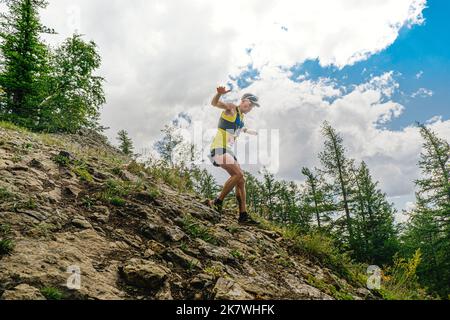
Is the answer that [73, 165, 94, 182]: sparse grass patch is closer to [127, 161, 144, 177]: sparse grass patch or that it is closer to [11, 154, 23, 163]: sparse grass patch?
[11, 154, 23, 163]: sparse grass patch

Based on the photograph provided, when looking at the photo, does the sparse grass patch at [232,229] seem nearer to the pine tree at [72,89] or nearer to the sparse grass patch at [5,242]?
the sparse grass patch at [5,242]

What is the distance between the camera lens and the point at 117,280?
305 centimetres

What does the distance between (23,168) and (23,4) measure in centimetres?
2153

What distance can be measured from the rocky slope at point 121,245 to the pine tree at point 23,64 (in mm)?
16205

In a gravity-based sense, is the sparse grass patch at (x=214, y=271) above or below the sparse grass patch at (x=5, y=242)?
below

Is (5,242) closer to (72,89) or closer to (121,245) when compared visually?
(121,245)

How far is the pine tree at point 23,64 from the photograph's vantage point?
62.5ft

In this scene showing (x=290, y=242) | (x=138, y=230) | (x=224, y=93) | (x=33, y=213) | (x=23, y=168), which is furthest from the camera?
(x=290, y=242)

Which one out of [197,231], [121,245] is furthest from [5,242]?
[197,231]

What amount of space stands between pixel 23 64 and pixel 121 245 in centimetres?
2160

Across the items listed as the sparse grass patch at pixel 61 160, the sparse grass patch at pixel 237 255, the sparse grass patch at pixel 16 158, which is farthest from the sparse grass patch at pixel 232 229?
the sparse grass patch at pixel 16 158

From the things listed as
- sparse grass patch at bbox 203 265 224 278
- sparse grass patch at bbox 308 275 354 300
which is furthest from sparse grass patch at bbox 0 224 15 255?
sparse grass patch at bbox 308 275 354 300
